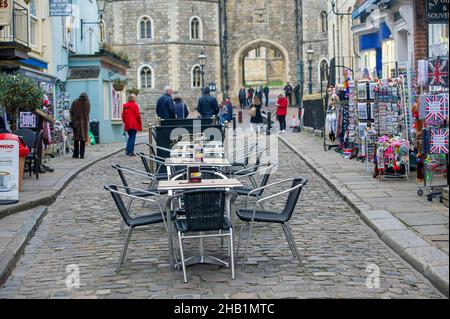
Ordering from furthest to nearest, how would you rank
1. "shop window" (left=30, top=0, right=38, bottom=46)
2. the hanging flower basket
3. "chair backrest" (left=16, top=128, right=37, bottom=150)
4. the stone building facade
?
the stone building facade
the hanging flower basket
"shop window" (left=30, top=0, right=38, bottom=46)
"chair backrest" (left=16, top=128, right=37, bottom=150)

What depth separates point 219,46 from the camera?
60.8 meters

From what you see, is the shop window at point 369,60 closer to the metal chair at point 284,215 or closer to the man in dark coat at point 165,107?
the man in dark coat at point 165,107

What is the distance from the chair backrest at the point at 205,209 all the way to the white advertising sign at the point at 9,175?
516 cm

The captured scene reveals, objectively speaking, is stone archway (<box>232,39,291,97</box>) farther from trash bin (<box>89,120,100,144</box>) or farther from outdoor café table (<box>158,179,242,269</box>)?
outdoor café table (<box>158,179,242,269</box>)

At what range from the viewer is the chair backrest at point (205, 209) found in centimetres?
724

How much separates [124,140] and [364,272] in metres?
25.6

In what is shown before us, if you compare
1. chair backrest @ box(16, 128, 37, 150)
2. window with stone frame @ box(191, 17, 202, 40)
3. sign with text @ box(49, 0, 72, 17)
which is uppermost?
window with stone frame @ box(191, 17, 202, 40)

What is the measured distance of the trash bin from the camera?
29050 millimetres

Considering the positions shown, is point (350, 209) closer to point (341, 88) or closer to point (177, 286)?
point (177, 286)

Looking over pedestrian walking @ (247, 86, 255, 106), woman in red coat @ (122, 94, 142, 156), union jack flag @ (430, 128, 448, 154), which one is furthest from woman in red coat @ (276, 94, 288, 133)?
pedestrian walking @ (247, 86, 255, 106)

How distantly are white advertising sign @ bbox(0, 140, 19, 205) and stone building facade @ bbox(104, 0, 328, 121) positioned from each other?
4385cm

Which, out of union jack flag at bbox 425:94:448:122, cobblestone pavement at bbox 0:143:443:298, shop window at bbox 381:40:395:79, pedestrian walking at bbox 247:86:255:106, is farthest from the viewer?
pedestrian walking at bbox 247:86:255:106

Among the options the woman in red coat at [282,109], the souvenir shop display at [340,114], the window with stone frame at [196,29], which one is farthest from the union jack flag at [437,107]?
the window with stone frame at [196,29]
